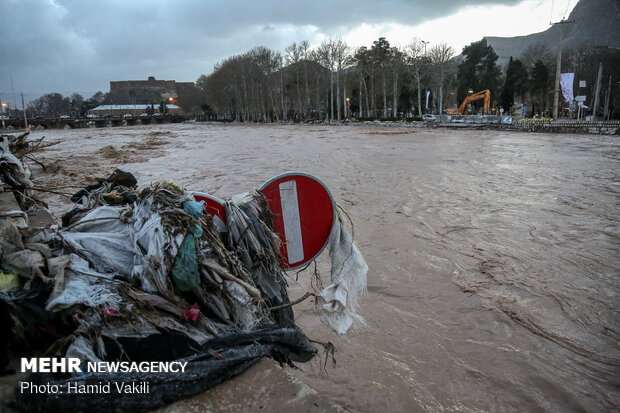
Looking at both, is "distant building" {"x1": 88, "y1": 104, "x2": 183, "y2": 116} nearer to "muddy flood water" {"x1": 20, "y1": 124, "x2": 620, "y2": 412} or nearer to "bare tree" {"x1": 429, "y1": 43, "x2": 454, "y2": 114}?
"bare tree" {"x1": 429, "y1": 43, "x2": 454, "y2": 114}

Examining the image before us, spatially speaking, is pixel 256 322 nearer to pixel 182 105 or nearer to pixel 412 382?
pixel 412 382

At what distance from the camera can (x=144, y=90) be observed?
501 ft

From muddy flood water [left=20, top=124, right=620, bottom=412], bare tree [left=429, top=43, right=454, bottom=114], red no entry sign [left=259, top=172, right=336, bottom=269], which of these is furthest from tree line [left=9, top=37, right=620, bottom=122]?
red no entry sign [left=259, top=172, right=336, bottom=269]

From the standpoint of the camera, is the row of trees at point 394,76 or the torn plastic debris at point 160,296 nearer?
the torn plastic debris at point 160,296

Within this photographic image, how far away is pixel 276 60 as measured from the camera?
Result: 77.4 metres

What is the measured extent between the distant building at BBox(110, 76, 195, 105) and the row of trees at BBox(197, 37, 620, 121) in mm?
73537

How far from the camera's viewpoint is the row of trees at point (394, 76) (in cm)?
5712

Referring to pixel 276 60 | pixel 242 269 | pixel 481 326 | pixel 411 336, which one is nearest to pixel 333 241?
pixel 242 269

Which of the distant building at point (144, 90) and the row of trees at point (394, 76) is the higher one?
the distant building at point (144, 90)

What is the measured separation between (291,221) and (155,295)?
3.74ft

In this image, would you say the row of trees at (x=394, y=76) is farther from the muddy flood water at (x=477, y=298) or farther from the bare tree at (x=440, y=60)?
the muddy flood water at (x=477, y=298)

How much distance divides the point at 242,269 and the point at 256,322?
33 cm

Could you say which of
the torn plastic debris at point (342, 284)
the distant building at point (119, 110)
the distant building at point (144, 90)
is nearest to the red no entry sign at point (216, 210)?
the torn plastic debris at point (342, 284)

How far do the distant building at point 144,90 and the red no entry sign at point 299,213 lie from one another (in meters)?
153
